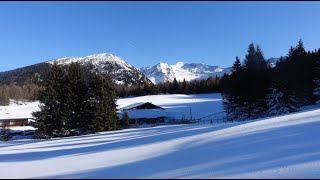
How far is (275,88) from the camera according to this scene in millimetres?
58000

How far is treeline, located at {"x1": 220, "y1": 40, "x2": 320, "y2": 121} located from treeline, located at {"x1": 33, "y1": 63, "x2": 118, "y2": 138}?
2024 centimetres

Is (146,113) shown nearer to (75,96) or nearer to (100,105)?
(75,96)

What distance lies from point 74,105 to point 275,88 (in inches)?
1190

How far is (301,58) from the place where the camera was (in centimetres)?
6112

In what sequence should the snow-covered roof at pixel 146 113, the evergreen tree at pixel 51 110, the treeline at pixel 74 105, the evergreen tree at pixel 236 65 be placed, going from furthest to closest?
the snow-covered roof at pixel 146 113, the evergreen tree at pixel 236 65, the treeline at pixel 74 105, the evergreen tree at pixel 51 110

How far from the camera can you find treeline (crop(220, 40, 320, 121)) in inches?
2259

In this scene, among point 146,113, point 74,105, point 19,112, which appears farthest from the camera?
point 19,112

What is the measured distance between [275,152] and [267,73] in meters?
51.2

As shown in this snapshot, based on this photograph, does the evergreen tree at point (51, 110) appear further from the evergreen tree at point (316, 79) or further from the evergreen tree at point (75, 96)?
the evergreen tree at point (316, 79)

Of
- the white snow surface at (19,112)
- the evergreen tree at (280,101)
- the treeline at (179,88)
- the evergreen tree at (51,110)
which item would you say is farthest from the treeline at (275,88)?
the treeline at (179,88)

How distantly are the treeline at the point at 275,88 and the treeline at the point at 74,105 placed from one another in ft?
66.4

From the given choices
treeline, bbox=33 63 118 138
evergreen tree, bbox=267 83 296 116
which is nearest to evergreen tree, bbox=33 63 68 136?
treeline, bbox=33 63 118 138

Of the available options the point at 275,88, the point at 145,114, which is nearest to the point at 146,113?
the point at 145,114

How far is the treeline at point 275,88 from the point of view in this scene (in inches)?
2259
